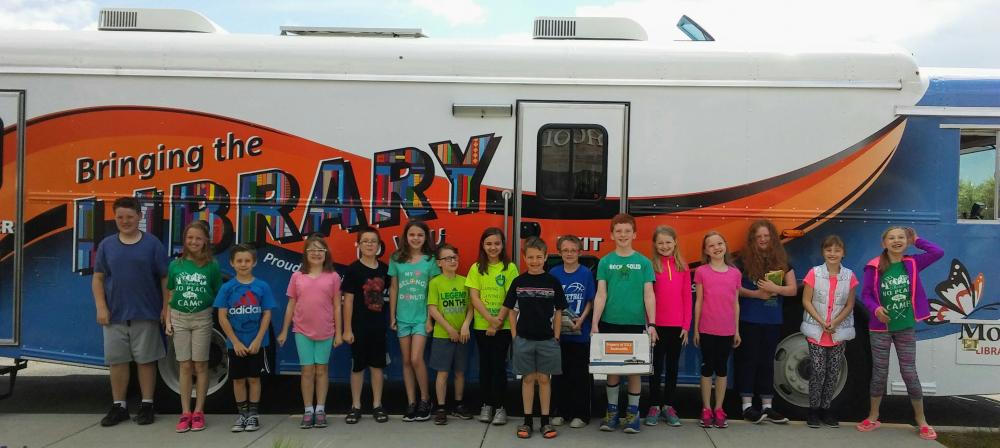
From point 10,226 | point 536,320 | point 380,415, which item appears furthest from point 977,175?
point 10,226

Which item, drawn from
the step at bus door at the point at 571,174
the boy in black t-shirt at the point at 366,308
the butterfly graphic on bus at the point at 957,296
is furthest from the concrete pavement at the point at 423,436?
the step at bus door at the point at 571,174

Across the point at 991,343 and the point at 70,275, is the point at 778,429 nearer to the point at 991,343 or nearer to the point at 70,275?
the point at 991,343

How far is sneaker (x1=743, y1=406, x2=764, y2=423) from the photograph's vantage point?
606 centimetres

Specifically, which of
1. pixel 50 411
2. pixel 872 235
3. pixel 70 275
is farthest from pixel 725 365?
pixel 50 411

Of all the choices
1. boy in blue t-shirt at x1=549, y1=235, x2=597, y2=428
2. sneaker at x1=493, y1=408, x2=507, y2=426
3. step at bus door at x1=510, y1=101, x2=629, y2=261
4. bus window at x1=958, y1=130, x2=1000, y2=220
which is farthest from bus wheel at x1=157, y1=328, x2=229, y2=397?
bus window at x1=958, y1=130, x2=1000, y2=220

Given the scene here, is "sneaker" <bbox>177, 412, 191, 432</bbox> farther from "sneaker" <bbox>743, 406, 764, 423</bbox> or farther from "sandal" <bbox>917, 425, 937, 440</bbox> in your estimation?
"sandal" <bbox>917, 425, 937, 440</bbox>

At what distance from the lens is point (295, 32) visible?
659 centimetres

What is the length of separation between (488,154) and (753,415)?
3010 mm

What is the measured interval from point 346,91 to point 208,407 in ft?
10.1

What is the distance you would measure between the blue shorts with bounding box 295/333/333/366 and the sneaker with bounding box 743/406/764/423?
11.1 ft

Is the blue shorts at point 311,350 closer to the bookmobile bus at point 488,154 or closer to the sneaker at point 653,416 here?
the bookmobile bus at point 488,154

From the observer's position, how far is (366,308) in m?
5.86

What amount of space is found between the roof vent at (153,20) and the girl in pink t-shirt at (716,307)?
4675 mm

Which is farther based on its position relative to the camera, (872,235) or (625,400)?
(625,400)
